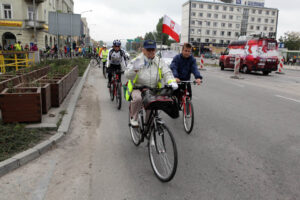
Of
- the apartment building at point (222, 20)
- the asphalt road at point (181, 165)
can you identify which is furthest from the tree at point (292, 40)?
the asphalt road at point (181, 165)

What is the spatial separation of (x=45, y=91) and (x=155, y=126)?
11.8 ft

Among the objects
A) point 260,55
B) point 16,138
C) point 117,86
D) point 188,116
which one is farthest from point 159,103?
point 260,55

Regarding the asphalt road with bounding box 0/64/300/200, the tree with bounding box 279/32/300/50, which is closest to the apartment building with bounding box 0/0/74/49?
the asphalt road with bounding box 0/64/300/200

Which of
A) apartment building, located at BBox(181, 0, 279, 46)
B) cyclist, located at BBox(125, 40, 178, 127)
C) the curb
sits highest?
apartment building, located at BBox(181, 0, 279, 46)

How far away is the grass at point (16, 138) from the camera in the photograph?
4.05m

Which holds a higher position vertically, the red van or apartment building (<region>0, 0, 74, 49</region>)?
apartment building (<region>0, 0, 74, 49</region>)

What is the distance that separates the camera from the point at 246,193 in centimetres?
324

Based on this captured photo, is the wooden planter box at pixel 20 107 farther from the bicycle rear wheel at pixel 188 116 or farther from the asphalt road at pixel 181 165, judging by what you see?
the bicycle rear wheel at pixel 188 116

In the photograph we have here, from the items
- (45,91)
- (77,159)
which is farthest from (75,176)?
(45,91)

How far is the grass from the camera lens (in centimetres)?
405

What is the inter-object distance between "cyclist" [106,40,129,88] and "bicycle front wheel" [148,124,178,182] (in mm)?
5011

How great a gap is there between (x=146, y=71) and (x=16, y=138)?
7.94 ft

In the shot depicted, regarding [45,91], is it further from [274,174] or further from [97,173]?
[274,174]

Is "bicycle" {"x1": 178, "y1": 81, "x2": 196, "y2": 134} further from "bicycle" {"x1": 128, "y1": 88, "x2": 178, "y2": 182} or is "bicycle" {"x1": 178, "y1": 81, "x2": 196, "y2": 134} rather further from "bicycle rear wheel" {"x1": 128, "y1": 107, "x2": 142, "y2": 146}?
"bicycle" {"x1": 128, "y1": 88, "x2": 178, "y2": 182}
